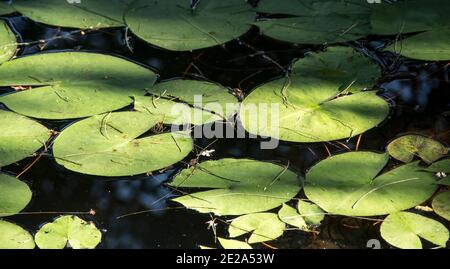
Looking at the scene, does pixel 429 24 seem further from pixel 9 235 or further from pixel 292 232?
pixel 9 235

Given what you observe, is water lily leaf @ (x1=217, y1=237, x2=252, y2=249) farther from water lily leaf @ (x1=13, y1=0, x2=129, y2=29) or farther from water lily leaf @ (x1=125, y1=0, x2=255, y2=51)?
water lily leaf @ (x1=13, y1=0, x2=129, y2=29)

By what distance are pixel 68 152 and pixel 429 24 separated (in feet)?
4.02

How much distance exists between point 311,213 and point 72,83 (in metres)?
0.83

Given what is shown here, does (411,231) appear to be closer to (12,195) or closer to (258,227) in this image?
(258,227)

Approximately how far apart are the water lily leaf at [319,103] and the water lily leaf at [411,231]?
1.07 ft

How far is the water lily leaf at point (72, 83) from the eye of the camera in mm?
1902

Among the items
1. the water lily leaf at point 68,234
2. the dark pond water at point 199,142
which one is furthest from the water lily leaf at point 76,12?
the water lily leaf at point 68,234

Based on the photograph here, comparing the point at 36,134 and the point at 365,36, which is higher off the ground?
the point at 365,36

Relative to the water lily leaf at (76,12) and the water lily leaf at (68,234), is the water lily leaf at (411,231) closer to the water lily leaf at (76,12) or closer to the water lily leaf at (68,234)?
the water lily leaf at (68,234)

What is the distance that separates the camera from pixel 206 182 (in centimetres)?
165

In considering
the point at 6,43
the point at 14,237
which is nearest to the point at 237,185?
the point at 14,237

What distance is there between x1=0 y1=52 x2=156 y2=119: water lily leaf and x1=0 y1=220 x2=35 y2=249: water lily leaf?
400mm
